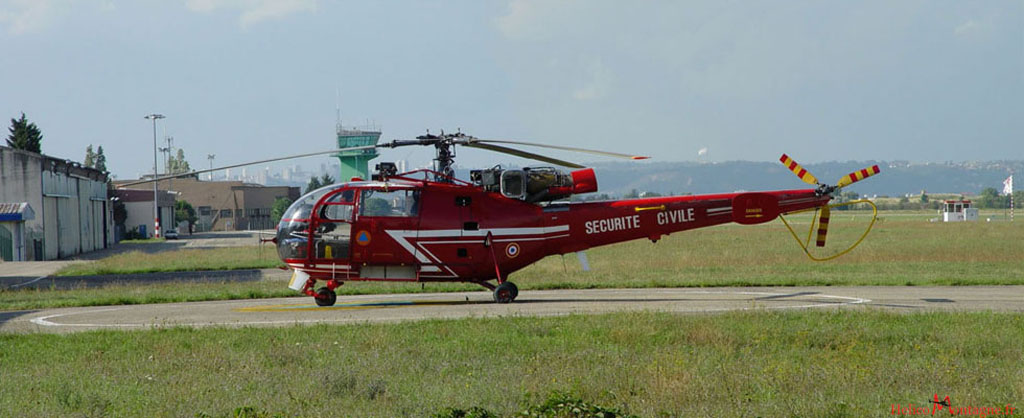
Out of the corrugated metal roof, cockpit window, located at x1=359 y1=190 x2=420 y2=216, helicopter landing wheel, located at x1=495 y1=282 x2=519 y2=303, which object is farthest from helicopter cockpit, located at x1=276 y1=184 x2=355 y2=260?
the corrugated metal roof

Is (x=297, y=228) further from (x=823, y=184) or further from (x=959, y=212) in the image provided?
(x=959, y=212)

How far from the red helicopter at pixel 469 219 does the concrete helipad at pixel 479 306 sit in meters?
0.95

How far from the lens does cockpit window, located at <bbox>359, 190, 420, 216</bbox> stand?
68.3 feet

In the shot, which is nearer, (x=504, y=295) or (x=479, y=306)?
(x=479, y=306)

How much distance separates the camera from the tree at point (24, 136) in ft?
304

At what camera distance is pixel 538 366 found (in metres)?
12.5

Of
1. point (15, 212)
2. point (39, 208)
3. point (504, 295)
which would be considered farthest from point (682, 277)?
point (39, 208)

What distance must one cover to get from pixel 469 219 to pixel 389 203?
1908 millimetres

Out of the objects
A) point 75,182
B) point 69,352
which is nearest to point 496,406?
point 69,352

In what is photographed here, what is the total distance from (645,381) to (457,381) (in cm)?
239

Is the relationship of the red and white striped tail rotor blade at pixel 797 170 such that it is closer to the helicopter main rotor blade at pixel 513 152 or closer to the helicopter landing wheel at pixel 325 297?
the helicopter main rotor blade at pixel 513 152

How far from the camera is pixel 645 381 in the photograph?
11.3 m

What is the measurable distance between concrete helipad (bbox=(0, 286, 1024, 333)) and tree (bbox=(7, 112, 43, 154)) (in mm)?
80899

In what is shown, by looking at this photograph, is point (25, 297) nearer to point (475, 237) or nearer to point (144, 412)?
point (475, 237)
